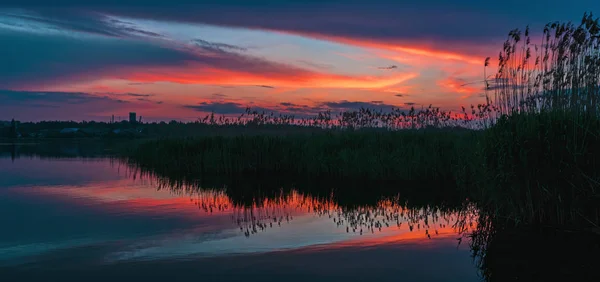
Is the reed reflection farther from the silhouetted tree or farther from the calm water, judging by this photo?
the silhouetted tree

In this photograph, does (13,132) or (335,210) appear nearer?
(335,210)

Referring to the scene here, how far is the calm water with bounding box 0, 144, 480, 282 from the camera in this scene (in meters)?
5.98

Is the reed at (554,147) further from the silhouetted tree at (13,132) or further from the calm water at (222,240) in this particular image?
the silhouetted tree at (13,132)

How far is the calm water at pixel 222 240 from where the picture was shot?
5980mm

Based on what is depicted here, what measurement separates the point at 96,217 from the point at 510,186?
26.0 ft

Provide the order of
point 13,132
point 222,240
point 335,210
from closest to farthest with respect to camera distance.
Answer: point 222,240 < point 335,210 < point 13,132

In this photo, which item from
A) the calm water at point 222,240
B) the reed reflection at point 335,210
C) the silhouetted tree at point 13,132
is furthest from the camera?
the silhouetted tree at point 13,132

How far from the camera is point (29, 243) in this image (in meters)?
7.40

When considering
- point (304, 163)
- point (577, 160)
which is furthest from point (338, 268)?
point (304, 163)

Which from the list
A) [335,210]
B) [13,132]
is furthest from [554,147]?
[13,132]

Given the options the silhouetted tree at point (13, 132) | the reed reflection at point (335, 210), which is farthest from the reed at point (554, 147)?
the silhouetted tree at point (13, 132)

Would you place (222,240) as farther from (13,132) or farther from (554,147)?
(13,132)

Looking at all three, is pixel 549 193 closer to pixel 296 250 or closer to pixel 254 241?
pixel 296 250

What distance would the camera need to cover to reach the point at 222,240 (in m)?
7.64
